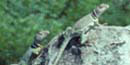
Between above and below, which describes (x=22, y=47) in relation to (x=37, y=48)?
above

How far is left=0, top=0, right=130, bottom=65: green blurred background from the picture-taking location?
754 centimetres

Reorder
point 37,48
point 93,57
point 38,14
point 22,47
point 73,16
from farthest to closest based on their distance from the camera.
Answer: point 73,16 → point 38,14 → point 22,47 → point 37,48 → point 93,57

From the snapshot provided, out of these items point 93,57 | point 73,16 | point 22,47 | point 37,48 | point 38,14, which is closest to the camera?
point 93,57

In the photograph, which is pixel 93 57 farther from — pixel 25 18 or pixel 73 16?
pixel 73 16

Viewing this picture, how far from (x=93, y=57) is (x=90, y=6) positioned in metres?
4.13

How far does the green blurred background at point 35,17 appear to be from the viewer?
7.54m

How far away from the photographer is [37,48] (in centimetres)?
495

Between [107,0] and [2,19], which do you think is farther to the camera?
[107,0]

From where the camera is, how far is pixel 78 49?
4.50 m

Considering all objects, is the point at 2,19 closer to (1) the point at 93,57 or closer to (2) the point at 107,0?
(2) the point at 107,0

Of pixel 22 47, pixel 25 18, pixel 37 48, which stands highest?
pixel 25 18

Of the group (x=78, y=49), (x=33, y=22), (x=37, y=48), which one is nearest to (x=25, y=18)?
(x=33, y=22)

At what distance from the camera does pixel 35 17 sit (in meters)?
7.91

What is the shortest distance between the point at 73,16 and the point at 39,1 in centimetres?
73
